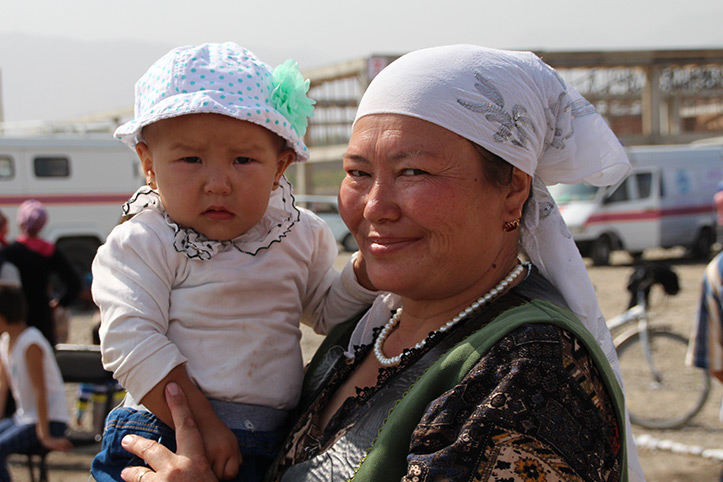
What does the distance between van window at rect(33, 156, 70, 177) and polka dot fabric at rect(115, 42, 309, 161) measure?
12776mm

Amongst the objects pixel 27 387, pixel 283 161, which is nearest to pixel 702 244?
pixel 27 387

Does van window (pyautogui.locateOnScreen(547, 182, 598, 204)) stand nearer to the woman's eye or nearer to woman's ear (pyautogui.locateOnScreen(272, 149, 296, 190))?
woman's ear (pyautogui.locateOnScreen(272, 149, 296, 190))

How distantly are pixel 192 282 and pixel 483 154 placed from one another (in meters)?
0.82

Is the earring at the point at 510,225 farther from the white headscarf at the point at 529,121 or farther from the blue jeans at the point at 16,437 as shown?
the blue jeans at the point at 16,437

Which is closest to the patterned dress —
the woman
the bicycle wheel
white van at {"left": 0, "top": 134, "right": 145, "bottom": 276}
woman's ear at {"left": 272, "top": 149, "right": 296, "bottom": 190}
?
the woman

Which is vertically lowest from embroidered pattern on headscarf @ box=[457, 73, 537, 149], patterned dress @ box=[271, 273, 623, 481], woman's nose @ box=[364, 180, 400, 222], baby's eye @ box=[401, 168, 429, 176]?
patterned dress @ box=[271, 273, 623, 481]

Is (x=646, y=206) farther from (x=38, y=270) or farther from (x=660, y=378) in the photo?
(x=38, y=270)

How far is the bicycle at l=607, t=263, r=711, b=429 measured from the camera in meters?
6.06

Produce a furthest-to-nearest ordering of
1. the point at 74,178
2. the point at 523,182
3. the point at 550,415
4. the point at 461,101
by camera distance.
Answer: the point at 74,178
the point at 523,182
the point at 461,101
the point at 550,415

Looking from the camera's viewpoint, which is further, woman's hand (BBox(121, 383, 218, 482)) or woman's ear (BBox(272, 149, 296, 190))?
woman's ear (BBox(272, 149, 296, 190))

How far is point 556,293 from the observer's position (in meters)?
1.77

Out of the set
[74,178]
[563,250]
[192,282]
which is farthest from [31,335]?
[74,178]

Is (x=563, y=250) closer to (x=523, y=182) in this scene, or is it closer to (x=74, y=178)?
(x=523, y=182)

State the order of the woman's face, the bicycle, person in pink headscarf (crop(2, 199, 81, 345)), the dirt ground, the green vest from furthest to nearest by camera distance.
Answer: person in pink headscarf (crop(2, 199, 81, 345)) → the bicycle → the dirt ground → the woman's face → the green vest
